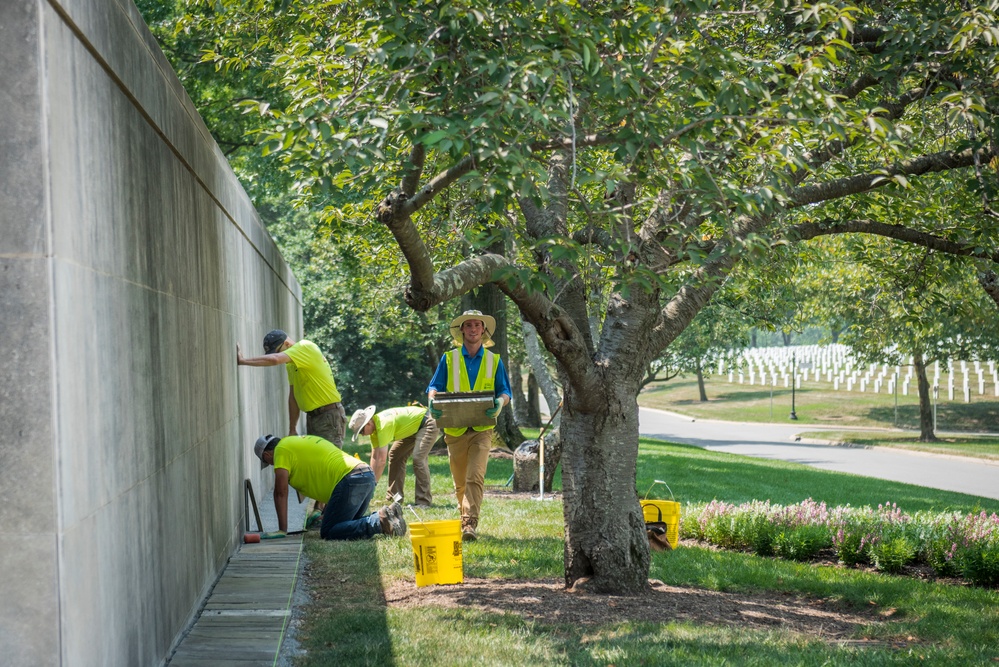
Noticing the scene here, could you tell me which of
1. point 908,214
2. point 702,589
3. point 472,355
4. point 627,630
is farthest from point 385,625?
point 908,214

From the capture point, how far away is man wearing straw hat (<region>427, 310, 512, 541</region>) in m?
9.19

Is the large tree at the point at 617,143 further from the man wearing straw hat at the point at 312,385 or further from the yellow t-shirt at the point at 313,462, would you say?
the yellow t-shirt at the point at 313,462

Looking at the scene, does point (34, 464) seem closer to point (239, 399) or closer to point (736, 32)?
point (239, 399)

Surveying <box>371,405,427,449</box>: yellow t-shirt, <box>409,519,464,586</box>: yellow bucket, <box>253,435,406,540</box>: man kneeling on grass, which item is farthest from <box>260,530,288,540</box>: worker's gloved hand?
<box>371,405,427,449</box>: yellow t-shirt

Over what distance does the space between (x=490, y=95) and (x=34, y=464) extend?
243 centimetres

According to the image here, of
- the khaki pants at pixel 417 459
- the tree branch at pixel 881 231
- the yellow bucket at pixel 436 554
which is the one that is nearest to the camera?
the yellow bucket at pixel 436 554

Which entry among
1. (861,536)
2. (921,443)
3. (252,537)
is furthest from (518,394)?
(252,537)

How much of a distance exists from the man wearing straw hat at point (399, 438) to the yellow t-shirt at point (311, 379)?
688mm

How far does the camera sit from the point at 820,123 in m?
5.64

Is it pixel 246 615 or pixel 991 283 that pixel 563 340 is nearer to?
pixel 246 615

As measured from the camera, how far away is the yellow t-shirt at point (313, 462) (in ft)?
→ 29.0

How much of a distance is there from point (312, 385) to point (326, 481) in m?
1.70

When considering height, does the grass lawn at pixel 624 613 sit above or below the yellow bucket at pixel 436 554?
below

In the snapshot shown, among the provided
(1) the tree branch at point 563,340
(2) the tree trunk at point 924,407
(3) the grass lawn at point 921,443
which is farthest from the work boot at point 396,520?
(2) the tree trunk at point 924,407
